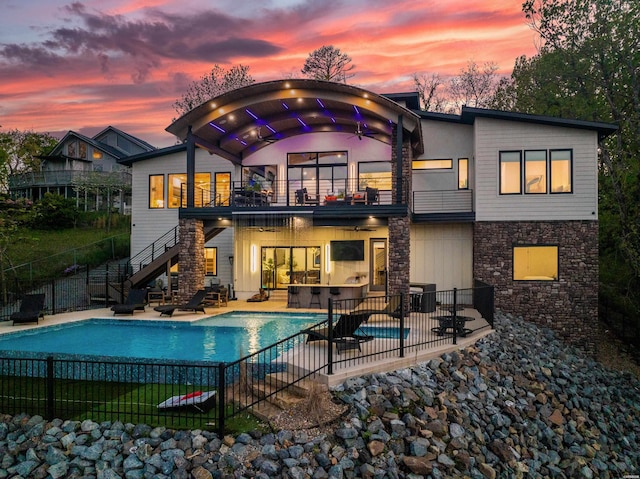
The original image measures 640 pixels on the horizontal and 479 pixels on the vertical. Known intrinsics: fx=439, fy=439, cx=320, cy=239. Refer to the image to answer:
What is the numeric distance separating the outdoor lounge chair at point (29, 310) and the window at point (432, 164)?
50.6 feet

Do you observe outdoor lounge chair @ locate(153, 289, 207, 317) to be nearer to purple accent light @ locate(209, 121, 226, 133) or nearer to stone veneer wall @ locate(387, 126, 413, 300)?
purple accent light @ locate(209, 121, 226, 133)

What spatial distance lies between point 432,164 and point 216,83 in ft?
75.8

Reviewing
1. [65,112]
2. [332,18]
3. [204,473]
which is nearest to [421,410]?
[204,473]

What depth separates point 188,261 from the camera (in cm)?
1755

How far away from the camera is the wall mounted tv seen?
19.9 meters

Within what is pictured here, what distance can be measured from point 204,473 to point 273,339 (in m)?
6.21

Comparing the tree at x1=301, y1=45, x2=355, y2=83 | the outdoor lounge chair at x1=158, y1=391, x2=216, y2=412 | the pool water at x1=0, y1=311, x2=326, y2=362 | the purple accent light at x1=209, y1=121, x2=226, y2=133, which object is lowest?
the pool water at x1=0, y1=311, x2=326, y2=362

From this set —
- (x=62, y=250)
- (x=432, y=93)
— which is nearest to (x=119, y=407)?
(x=62, y=250)

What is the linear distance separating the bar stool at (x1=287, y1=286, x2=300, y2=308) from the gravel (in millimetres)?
8223

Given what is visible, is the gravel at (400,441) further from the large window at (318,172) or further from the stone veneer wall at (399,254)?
the large window at (318,172)

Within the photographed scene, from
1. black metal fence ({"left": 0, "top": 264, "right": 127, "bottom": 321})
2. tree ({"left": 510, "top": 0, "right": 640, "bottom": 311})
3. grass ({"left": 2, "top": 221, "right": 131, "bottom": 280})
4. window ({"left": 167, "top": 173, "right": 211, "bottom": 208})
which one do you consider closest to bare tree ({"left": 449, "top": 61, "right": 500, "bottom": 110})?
tree ({"left": 510, "top": 0, "right": 640, "bottom": 311})

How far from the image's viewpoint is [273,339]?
12133 mm

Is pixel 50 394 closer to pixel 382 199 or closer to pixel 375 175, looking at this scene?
pixel 382 199

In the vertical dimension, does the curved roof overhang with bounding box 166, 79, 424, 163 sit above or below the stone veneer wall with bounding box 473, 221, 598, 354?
above
